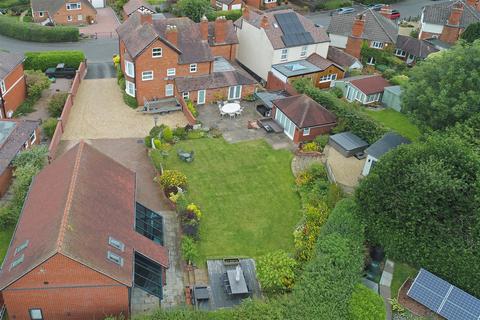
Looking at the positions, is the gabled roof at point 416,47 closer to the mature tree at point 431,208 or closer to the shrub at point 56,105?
the mature tree at point 431,208

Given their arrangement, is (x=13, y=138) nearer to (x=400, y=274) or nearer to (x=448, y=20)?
(x=400, y=274)

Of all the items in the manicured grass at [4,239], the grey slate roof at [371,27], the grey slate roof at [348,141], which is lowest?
the manicured grass at [4,239]

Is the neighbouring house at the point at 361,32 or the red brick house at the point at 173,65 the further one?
the neighbouring house at the point at 361,32

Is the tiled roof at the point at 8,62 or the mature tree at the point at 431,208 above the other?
the mature tree at the point at 431,208

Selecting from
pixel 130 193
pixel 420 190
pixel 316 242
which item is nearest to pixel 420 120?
pixel 420 190

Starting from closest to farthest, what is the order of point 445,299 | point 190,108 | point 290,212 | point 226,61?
1. point 445,299
2. point 290,212
3. point 190,108
4. point 226,61

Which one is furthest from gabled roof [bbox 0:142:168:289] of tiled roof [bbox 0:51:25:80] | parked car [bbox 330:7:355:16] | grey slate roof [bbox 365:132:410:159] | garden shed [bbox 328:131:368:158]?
parked car [bbox 330:7:355:16]

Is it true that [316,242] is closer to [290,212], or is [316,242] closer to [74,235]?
[290,212]

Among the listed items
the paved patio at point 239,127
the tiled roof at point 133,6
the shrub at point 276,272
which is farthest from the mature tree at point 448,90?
the tiled roof at point 133,6
